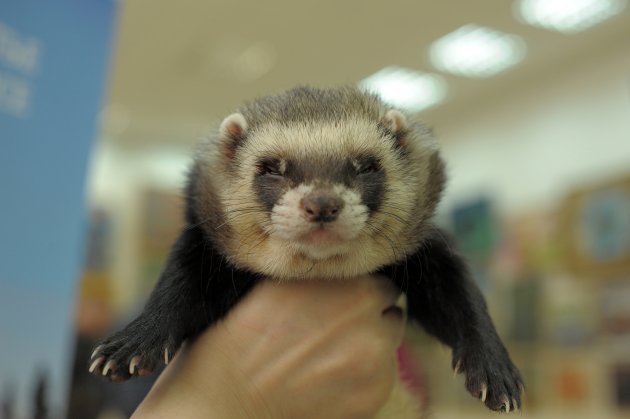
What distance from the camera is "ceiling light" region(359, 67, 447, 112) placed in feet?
14.9

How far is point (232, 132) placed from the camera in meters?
1.16

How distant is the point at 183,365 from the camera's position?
106cm

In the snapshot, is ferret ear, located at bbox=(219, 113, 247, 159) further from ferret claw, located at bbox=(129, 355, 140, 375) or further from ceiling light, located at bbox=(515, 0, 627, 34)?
ceiling light, located at bbox=(515, 0, 627, 34)

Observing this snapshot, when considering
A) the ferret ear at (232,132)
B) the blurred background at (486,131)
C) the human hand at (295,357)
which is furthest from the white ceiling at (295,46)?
the human hand at (295,357)

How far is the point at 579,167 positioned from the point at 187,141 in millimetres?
3341

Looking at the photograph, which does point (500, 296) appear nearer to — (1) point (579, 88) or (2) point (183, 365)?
(1) point (579, 88)

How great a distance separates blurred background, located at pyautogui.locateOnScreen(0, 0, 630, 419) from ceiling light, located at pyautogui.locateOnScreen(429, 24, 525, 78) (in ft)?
0.04

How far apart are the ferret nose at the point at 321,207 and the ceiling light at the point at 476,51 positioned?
323 centimetres

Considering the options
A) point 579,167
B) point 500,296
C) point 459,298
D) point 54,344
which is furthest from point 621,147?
point 54,344

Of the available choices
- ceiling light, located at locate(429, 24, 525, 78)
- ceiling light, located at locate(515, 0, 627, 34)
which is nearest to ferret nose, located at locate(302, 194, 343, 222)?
ceiling light, located at locate(515, 0, 627, 34)

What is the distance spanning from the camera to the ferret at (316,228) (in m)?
0.98

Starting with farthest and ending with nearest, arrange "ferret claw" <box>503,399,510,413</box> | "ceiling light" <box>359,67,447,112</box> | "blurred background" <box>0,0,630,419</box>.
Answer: "ceiling light" <box>359,67,447,112</box>, "blurred background" <box>0,0,630,419</box>, "ferret claw" <box>503,399,510,413</box>

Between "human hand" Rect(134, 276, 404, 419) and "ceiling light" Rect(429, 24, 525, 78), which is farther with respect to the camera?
"ceiling light" Rect(429, 24, 525, 78)

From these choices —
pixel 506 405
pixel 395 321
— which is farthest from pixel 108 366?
pixel 506 405
